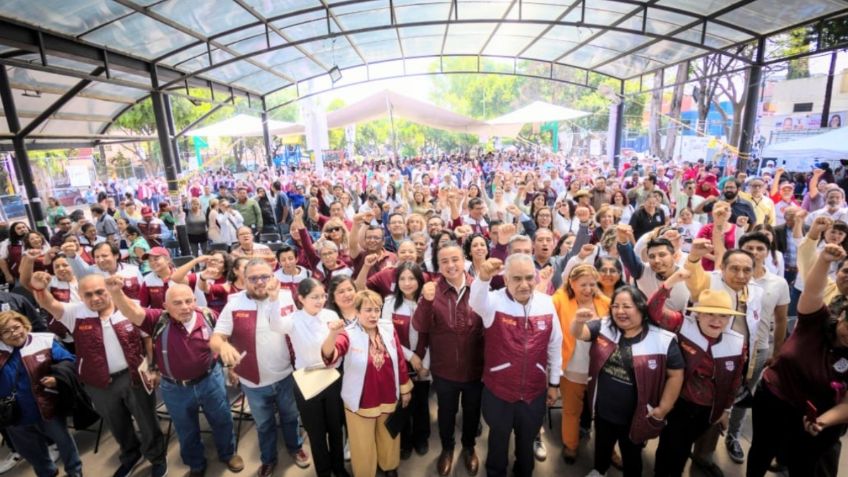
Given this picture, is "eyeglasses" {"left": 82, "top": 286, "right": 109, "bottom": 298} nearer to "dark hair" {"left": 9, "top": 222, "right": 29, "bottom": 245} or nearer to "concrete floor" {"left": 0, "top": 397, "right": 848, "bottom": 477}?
"concrete floor" {"left": 0, "top": 397, "right": 848, "bottom": 477}

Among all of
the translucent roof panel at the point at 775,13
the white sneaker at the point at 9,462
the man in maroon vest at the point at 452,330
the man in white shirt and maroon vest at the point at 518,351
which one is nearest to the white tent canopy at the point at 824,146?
the translucent roof panel at the point at 775,13

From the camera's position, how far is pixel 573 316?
292 centimetres

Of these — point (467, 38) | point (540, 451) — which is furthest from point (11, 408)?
point (467, 38)

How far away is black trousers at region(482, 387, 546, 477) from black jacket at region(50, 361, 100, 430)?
303cm

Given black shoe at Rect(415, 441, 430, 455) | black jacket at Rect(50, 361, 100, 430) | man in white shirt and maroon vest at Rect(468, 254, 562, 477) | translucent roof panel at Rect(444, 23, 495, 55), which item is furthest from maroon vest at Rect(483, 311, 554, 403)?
translucent roof panel at Rect(444, 23, 495, 55)

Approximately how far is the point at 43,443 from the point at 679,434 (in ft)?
15.1

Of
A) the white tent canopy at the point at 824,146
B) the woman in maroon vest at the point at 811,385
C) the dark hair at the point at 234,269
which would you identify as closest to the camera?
the woman in maroon vest at the point at 811,385

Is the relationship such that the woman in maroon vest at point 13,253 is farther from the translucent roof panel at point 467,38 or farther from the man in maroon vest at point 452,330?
the translucent roof panel at point 467,38

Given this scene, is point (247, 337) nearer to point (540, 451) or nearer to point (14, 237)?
point (540, 451)

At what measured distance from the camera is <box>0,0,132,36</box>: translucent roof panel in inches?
195

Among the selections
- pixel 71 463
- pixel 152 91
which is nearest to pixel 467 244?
pixel 71 463

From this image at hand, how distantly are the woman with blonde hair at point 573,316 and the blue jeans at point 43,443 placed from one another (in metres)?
3.82

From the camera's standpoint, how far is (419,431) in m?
3.31

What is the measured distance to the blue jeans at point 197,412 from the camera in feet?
9.61
